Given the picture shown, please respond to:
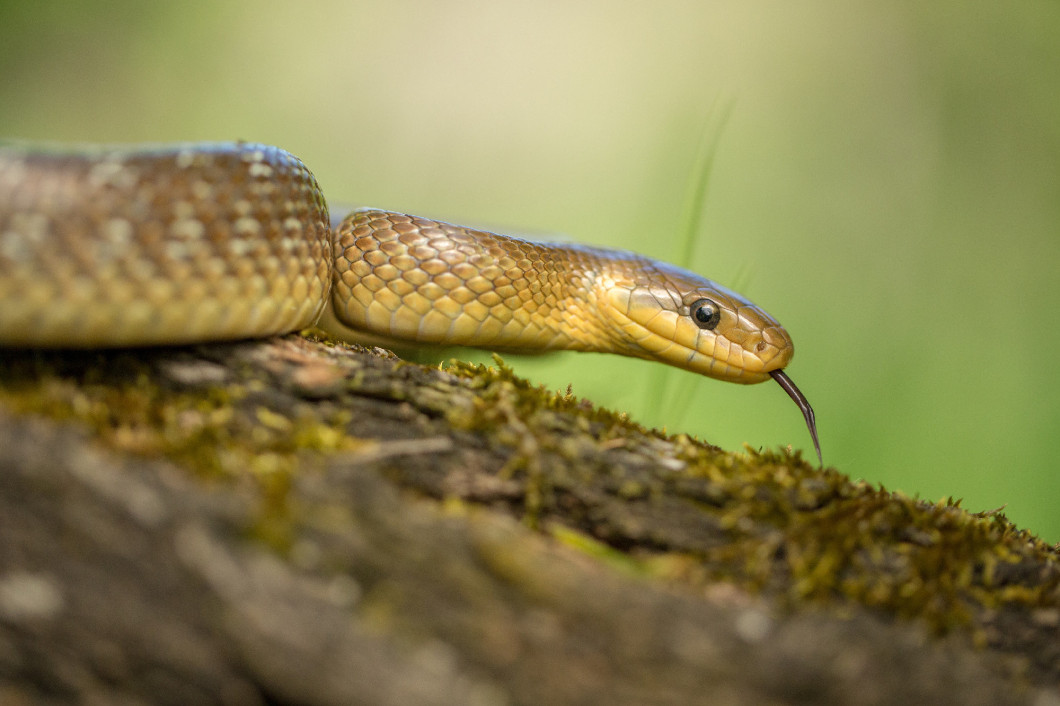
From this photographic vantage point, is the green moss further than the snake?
No

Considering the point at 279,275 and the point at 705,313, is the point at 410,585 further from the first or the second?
the point at 705,313

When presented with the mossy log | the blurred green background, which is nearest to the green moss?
the mossy log

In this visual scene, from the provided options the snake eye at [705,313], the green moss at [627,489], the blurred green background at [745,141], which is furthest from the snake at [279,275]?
the blurred green background at [745,141]

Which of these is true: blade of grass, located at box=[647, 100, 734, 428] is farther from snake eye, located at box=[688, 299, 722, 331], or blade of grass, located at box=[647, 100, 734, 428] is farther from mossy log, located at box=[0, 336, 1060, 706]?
mossy log, located at box=[0, 336, 1060, 706]

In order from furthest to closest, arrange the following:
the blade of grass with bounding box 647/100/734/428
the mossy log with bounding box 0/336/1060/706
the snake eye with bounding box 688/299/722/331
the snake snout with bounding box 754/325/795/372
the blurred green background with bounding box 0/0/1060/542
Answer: the blurred green background with bounding box 0/0/1060/542 → the blade of grass with bounding box 647/100/734/428 → the snake eye with bounding box 688/299/722/331 → the snake snout with bounding box 754/325/795/372 → the mossy log with bounding box 0/336/1060/706

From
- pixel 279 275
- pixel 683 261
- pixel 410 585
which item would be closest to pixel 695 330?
pixel 683 261

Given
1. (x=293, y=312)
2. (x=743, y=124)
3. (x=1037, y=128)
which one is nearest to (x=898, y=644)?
(x=293, y=312)

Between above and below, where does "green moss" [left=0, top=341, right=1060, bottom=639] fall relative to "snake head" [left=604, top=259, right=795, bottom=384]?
below
